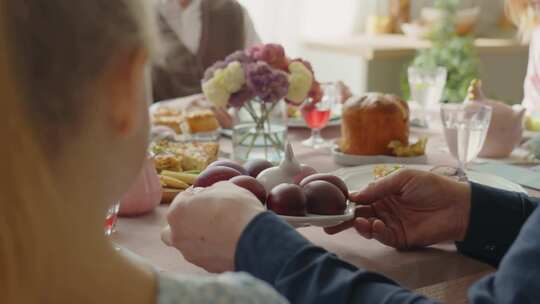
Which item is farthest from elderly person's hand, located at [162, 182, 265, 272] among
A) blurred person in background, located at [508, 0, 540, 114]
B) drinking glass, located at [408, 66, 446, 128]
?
blurred person in background, located at [508, 0, 540, 114]

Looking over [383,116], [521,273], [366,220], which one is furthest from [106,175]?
[383,116]

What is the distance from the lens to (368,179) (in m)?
1.42

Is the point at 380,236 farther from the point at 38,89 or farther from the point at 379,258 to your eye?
the point at 38,89

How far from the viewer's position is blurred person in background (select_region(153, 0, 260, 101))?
3.03 m

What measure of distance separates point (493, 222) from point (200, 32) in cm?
212

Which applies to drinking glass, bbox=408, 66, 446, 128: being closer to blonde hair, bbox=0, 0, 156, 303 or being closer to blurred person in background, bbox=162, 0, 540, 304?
blurred person in background, bbox=162, 0, 540, 304

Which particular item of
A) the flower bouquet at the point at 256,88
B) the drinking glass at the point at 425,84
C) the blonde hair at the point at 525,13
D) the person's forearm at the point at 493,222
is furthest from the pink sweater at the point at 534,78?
the person's forearm at the point at 493,222

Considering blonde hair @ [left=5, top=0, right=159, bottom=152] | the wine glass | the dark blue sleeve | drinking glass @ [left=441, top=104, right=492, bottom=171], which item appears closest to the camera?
blonde hair @ [left=5, top=0, right=159, bottom=152]

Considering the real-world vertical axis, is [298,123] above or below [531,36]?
below

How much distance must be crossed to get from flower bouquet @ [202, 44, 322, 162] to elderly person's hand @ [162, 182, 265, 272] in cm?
64

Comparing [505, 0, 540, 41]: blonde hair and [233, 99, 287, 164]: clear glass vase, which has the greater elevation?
[505, 0, 540, 41]: blonde hair

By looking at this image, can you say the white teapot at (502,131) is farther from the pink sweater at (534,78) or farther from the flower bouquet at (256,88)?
the pink sweater at (534,78)

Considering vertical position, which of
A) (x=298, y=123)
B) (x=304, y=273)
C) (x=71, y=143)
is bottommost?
(x=298, y=123)

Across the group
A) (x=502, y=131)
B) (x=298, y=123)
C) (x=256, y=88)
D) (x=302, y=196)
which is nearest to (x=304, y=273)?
(x=302, y=196)
